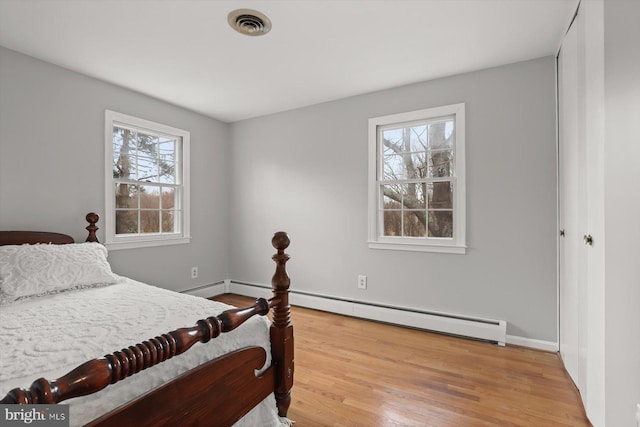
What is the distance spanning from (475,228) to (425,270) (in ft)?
1.97

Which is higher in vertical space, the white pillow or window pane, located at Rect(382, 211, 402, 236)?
window pane, located at Rect(382, 211, 402, 236)

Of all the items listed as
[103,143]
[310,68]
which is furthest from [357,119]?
[103,143]

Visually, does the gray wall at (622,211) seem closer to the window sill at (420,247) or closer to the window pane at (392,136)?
the window sill at (420,247)

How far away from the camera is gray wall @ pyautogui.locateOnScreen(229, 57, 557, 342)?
98.4 inches

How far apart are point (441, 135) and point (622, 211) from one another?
1742 millimetres

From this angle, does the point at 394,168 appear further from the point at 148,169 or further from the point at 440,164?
the point at 148,169

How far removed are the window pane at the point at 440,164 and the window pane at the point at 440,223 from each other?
37cm

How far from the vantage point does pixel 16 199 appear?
93.4 inches

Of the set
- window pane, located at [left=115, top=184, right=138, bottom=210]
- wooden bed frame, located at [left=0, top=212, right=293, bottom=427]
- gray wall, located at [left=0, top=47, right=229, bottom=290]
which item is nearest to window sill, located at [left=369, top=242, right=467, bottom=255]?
wooden bed frame, located at [left=0, top=212, right=293, bottom=427]

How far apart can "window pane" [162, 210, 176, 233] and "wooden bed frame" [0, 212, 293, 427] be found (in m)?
2.59

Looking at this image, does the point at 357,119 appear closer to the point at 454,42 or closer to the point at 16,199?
the point at 454,42

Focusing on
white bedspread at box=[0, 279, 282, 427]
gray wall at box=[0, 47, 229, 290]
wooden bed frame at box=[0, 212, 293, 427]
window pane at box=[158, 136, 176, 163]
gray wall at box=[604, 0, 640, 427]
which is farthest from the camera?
window pane at box=[158, 136, 176, 163]

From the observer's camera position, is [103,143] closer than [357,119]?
Yes

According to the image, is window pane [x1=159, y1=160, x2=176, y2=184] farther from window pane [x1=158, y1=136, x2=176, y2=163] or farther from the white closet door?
the white closet door
